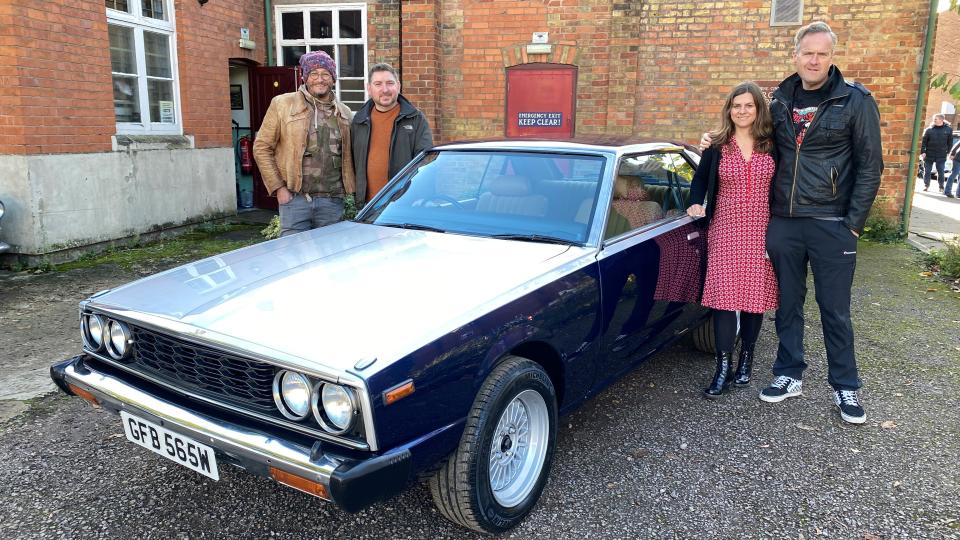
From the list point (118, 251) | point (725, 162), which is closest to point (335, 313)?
point (725, 162)

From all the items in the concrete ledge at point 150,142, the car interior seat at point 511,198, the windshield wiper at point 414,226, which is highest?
the concrete ledge at point 150,142

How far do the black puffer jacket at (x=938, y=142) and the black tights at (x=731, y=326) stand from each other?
14175 mm

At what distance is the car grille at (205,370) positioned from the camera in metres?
2.23

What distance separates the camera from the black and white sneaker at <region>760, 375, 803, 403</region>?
151 inches

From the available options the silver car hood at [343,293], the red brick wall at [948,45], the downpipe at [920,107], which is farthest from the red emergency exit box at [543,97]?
the red brick wall at [948,45]

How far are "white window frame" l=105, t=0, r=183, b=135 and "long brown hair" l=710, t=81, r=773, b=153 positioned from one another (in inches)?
273

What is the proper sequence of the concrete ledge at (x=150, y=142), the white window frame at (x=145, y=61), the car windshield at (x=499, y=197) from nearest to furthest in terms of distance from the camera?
1. the car windshield at (x=499, y=197)
2. the concrete ledge at (x=150, y=142)
3. the white window frame at (x=145, y=61)

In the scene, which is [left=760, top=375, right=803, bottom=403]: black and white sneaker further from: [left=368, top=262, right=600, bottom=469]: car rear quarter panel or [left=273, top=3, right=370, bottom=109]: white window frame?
[left=273, top=3, right=370, bottom=109]: white window frame

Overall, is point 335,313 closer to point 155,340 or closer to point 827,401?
point 155,340

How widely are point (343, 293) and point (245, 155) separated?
912 cm

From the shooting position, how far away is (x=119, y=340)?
261 centimetres

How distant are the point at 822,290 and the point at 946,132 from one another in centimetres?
1466

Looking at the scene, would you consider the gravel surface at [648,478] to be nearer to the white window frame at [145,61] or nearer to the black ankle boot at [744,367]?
the black ankle boot at [744,367]

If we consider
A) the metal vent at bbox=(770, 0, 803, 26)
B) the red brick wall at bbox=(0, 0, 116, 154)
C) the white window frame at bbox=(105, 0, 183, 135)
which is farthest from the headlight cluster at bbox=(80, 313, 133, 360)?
the metal vent at bbox=(770, 0, 803, 26)
